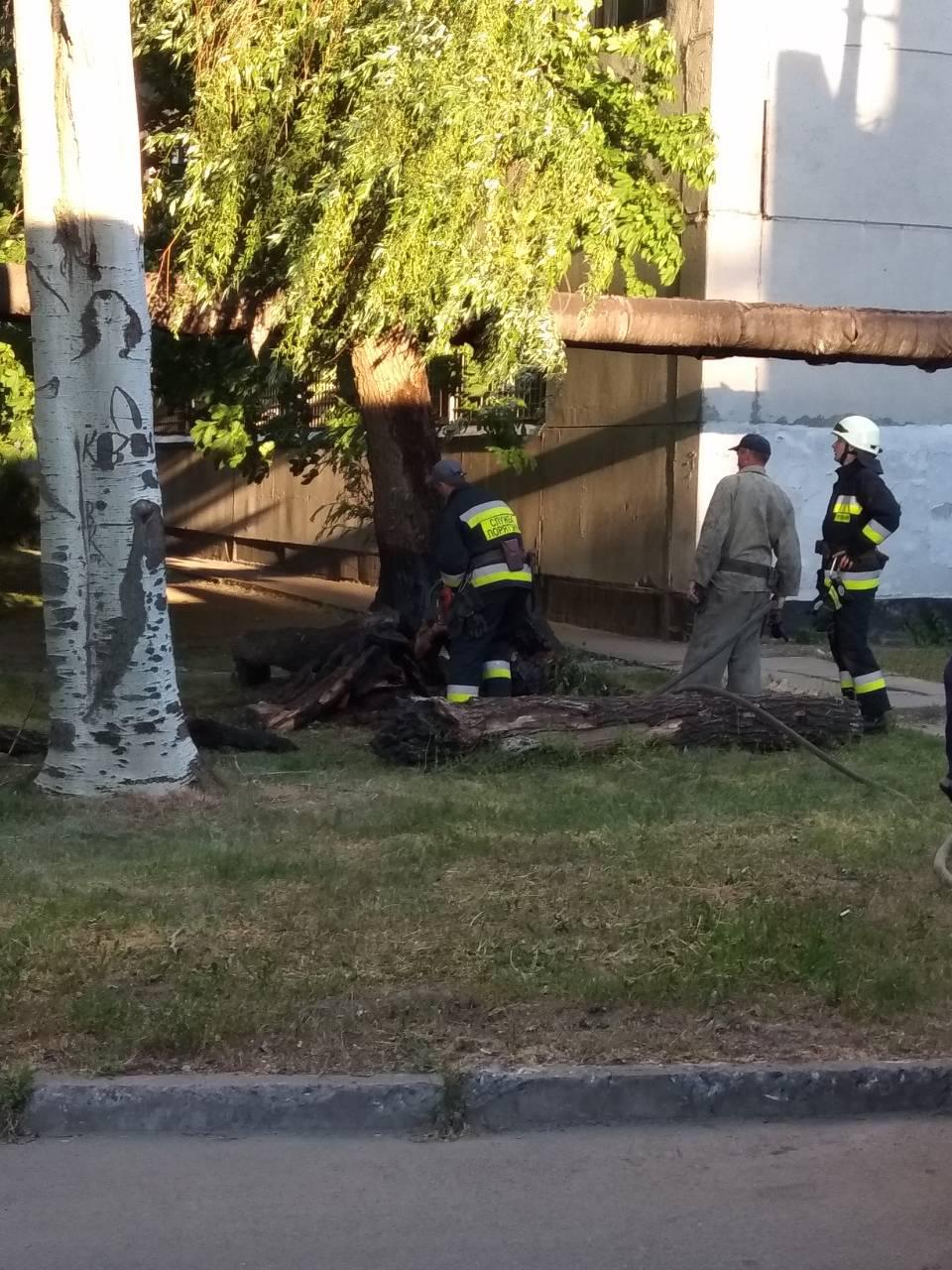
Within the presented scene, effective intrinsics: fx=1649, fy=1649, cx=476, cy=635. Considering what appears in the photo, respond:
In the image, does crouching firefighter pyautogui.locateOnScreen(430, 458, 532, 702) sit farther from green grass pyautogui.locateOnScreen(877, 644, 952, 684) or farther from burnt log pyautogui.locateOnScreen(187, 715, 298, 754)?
green grass pyautogui.locateOnScreen(877, 644, 952, 684)

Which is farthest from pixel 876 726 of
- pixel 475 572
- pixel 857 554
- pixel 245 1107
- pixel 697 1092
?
pixel 245 1107

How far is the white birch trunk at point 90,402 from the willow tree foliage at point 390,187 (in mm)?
2463

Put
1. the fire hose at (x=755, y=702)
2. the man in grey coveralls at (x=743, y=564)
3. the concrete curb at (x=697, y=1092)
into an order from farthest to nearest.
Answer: the man in grey coveralls at (x=743, y=564) < the fire hose at (x=755, y=702) < the concrete curb at (x=697, y=1092)

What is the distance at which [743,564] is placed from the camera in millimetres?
9836

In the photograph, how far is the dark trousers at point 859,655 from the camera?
378 inches

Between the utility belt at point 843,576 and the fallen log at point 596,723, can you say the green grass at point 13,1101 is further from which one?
the utility belt at point 843,576

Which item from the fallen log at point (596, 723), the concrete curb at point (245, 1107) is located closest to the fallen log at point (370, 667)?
the fallen log at point (596, 723)

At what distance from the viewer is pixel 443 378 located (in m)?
13.0

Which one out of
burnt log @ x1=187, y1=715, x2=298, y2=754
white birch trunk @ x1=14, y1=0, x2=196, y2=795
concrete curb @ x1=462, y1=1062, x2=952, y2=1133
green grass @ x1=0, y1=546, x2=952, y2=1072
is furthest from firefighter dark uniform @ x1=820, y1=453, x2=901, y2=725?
concrete curb @ x1=462, y1=1062, x2=952, y2=1133

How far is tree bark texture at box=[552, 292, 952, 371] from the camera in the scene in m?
10.5

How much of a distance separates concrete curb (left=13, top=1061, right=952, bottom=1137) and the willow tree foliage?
634cm

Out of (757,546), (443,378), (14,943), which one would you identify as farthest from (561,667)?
(14,943)

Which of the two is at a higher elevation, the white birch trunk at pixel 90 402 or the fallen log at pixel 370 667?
the white birch trunk at pixel 90 402

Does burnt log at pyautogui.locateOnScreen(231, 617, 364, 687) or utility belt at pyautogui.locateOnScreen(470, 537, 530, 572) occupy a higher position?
utility belt at pyautogui.locateOnScreen(470, 537, 530, 572)
